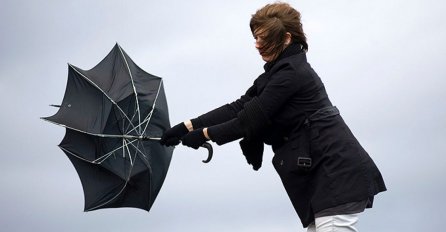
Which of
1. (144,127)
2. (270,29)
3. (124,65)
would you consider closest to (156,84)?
(124,65)

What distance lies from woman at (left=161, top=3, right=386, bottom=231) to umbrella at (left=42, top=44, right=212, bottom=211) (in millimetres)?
2826

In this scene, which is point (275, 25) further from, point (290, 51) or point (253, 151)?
point (253, 151)

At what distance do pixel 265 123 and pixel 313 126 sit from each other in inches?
19.3

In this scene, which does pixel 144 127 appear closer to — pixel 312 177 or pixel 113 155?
pixel 113 155

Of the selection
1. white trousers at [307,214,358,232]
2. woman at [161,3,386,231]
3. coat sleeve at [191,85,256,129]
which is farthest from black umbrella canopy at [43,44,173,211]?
white trousers at [307,214,358,232]

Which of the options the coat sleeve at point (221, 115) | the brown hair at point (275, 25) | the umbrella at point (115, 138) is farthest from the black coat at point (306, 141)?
the umbrella at point (115, 138)

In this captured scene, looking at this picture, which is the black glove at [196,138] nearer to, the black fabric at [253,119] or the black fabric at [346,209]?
the black fabric at [253,119]

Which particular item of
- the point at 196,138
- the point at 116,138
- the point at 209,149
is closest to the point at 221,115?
the point at 209,149

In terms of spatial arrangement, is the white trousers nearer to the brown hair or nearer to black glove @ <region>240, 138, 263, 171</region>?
black glove @ <region>240, 138, 263, 171</region>

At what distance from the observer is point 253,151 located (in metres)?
8.39

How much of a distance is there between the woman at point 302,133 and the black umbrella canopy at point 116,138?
286cm

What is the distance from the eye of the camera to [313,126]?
771 centimetres

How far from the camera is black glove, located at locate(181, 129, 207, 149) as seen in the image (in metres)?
8.41

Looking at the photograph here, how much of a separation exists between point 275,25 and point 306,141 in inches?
48.3
